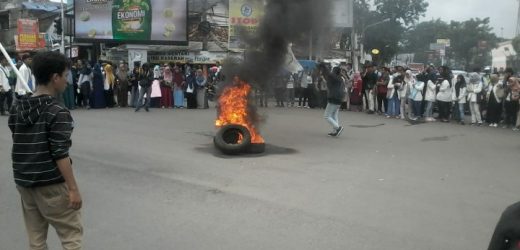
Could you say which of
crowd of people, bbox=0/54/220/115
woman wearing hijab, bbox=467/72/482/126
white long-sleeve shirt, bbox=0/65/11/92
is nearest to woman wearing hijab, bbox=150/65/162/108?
crowd of people, bbox=0/54/220/115

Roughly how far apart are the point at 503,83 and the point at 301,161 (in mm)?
7885

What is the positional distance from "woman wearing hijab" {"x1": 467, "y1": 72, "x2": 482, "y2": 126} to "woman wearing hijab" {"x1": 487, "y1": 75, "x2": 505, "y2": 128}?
0.85ft

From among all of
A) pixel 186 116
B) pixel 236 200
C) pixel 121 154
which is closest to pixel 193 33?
pixel 186 116

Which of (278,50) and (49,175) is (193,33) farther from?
(49,175)

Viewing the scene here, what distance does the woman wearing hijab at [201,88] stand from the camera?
17281 millimetres

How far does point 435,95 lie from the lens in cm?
1430

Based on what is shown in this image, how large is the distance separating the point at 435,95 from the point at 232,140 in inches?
308

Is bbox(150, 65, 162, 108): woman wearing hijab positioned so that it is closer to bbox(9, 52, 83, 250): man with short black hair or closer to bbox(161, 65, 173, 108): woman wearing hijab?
bbox(161, 65, 173, 108): woman wearing hijab

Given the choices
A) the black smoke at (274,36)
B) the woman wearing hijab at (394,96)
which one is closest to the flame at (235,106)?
the black smoke at (274,36)

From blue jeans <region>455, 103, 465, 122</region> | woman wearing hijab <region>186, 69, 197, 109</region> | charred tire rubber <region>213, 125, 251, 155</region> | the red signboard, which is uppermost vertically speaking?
the red signboard

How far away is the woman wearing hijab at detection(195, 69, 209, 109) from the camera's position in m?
17.3

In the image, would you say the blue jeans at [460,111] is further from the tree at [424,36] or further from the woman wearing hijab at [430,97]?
the tree at [424,36]

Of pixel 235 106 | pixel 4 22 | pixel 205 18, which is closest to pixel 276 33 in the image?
pixel 235 106

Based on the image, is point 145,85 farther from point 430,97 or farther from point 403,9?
point 403,9
